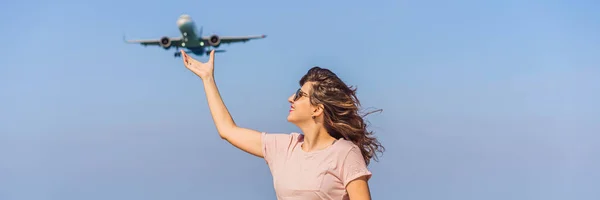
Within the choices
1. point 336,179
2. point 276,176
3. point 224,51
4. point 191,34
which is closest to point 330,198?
point 336,179

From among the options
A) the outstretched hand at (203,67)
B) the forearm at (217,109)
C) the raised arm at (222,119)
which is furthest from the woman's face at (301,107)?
the outstretched hand at (203,67)

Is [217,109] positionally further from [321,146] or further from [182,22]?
[182,22]

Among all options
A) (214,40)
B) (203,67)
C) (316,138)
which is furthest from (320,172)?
(214,40)

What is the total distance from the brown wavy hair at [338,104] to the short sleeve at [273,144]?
245 mm

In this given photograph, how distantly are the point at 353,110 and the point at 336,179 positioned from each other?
0.39 metres

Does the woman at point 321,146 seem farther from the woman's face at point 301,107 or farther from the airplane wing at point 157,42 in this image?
the airplane wing at point 157,42

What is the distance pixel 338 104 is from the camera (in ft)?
12.8

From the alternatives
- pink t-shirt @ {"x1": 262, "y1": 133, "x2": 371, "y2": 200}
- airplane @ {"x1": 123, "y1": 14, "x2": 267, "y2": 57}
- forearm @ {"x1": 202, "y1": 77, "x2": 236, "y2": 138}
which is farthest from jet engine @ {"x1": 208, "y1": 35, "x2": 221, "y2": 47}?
pink t-shirt @ {"x1": 262, "y1": 133, "x2": 371, "y2": 200}

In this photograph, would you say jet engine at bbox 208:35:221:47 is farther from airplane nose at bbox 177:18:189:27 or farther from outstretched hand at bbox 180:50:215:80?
outstretched hand at bbox 180:50:215:80

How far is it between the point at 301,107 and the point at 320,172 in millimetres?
392

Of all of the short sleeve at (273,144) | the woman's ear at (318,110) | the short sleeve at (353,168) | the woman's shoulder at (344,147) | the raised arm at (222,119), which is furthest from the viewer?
the raised arm at (222,119)

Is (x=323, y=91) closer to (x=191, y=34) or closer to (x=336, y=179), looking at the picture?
(x=336, y=179)

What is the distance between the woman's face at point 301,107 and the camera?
397 centimetres

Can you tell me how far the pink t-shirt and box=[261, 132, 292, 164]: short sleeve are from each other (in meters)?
0.10
